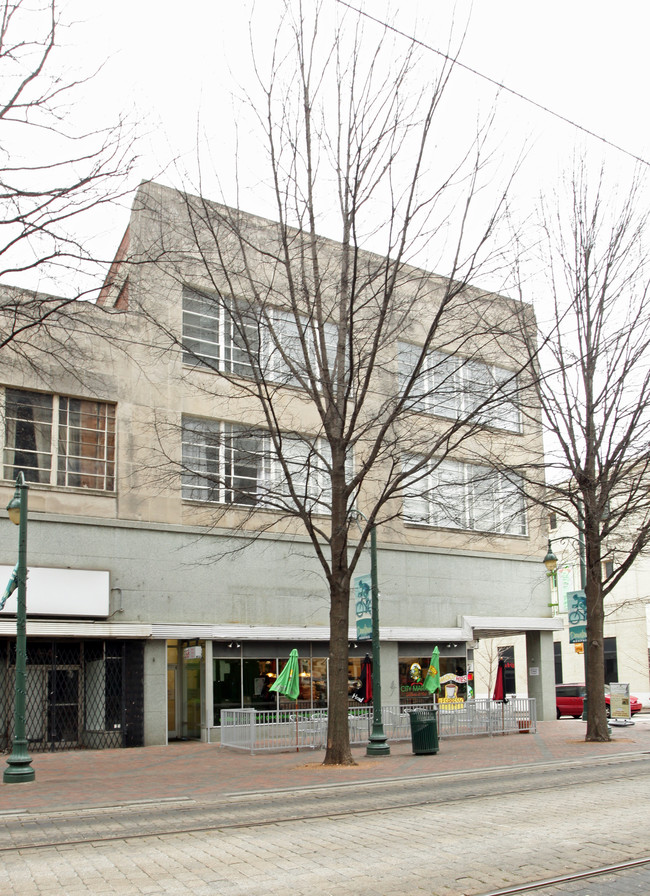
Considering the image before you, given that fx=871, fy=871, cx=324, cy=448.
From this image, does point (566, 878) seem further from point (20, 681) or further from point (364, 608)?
point (364, 608)

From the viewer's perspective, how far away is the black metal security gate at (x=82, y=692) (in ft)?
69.4

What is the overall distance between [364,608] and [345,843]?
14.9m

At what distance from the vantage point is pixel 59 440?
878 inches

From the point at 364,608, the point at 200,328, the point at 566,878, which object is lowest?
the point at 566,878

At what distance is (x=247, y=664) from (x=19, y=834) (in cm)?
1464

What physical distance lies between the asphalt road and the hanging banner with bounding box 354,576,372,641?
9.53m

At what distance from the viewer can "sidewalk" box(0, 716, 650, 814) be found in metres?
13.0

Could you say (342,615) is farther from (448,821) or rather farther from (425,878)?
(425,878)

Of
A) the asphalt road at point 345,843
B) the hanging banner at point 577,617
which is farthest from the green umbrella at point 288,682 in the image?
the hanging banner at point 577,617

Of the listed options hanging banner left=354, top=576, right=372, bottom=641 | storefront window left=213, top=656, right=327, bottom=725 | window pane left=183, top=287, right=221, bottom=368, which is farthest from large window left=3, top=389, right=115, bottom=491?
hanging banner left=354, top=576, right=372, bottom=641

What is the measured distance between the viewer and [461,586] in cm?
2972

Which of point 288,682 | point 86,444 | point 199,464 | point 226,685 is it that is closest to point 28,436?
point 86,444

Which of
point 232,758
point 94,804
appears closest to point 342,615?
point 232,758

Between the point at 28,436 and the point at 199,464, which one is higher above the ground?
the point at 28,436
